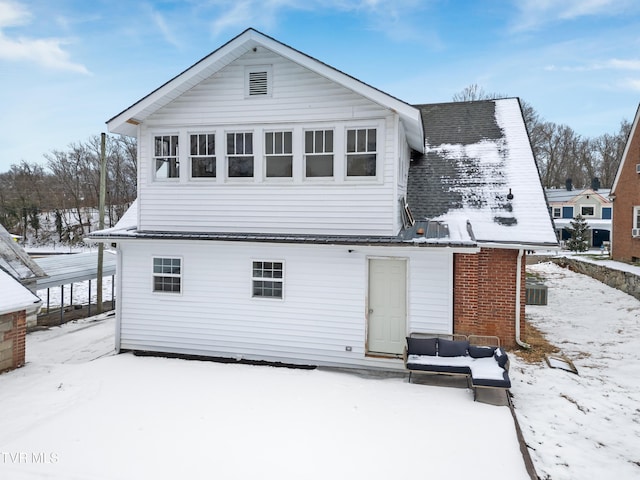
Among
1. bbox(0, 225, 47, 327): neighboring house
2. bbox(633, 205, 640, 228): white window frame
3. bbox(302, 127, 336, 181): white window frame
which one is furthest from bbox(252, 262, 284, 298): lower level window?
bbox(633, 205, 640, 228): white window frame

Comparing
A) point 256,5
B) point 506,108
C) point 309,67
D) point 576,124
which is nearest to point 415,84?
point 576,124

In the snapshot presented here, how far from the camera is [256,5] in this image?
65.0ft

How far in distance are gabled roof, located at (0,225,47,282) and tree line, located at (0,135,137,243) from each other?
32.1 meters

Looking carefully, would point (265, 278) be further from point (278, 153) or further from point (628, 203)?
point (628, 203)

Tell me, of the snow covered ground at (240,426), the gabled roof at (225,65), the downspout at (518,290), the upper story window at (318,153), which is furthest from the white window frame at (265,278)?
the downspout at (518,290)

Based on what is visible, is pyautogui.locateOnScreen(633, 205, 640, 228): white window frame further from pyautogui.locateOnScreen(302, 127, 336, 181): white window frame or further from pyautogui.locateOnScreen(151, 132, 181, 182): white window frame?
pyautogui.locateOnScreen(151, 132, 181, 182): white window frame

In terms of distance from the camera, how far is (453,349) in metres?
8.27

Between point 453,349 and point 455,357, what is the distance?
0.16 metres

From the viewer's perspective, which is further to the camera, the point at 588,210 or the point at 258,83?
the point at 588,210

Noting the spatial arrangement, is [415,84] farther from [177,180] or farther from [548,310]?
[177,180]

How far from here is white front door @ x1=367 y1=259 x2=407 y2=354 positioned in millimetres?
9000

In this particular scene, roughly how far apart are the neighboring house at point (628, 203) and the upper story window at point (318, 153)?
1955 centimetres

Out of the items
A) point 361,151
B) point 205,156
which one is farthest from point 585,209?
point 205,156

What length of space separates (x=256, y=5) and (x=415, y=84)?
30.3 meters
